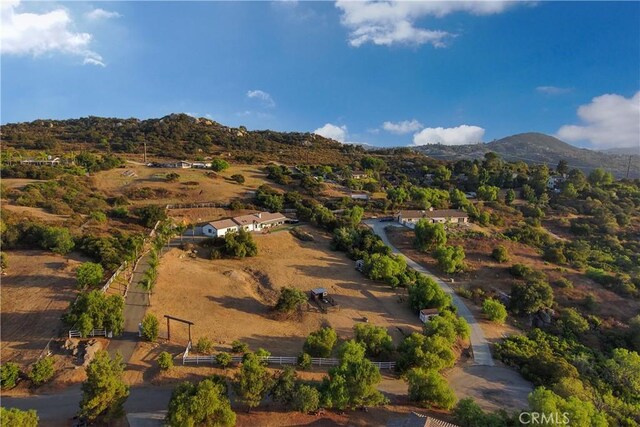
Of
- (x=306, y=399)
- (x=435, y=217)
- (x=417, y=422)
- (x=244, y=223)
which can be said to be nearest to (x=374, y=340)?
(x=306, y=399)

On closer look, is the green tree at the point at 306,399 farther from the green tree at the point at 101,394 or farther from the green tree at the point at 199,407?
the green tree at the point at 101,394

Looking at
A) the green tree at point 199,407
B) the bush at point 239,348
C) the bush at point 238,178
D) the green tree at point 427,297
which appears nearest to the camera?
the green tree at point 199,407

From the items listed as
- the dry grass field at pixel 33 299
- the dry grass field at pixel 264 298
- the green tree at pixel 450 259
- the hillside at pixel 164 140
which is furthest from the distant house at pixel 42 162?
the green tree at pixel 450 259

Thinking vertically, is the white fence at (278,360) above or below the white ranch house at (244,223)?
below

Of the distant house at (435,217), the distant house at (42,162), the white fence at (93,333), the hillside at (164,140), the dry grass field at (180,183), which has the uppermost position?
the hillside at (164,140)

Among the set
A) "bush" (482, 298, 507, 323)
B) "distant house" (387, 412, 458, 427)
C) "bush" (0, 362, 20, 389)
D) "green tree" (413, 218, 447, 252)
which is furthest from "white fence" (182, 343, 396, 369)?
"green tree" (413, 218, 447, 252)

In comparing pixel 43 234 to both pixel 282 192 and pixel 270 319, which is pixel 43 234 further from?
pixel 282 192

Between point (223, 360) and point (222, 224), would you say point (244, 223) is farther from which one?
point (223, 360)

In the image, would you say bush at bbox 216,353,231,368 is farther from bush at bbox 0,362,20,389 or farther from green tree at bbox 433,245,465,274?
green tree at bbox 433,245,465,274
